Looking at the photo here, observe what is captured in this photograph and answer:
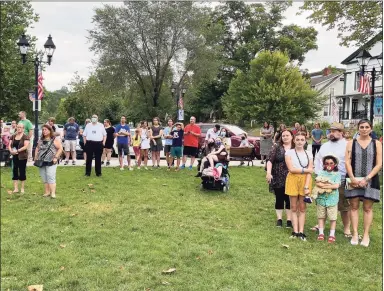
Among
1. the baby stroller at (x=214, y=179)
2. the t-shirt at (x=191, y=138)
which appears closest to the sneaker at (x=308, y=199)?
the baby stroller at (x=214, y=179)

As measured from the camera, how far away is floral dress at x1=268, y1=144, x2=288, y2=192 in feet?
22.1

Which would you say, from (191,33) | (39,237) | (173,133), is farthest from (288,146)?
(191,33)

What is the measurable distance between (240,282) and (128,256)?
146cm

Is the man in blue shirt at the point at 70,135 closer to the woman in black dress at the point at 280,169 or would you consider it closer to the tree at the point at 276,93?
the woman in black dress at the point at 280,169

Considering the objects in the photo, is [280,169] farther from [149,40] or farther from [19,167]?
[149,40]

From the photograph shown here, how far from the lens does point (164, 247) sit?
535 centimetres

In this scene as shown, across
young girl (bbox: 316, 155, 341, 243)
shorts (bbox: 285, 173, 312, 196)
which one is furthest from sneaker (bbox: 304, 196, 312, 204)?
young girl (bbox: 316, 155, 341, 243)

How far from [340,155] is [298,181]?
36.5 inches

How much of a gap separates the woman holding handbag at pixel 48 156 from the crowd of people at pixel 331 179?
176 inches

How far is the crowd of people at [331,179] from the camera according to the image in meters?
5.95

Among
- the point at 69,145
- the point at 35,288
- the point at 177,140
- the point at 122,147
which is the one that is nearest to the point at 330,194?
the point at 35,288

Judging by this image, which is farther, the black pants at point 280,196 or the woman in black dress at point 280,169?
the black pants at point 280,196

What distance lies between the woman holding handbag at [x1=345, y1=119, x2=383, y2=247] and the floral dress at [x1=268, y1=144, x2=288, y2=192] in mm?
1036

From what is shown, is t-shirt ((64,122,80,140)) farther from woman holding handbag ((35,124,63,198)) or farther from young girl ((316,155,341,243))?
young girl ((316,155,341,243))
